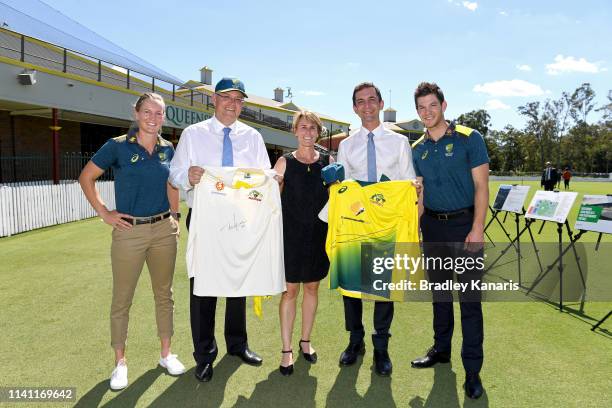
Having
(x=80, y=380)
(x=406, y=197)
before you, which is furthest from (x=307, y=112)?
(x=80, y=380)

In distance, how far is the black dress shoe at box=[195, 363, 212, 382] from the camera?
3365 millimetres

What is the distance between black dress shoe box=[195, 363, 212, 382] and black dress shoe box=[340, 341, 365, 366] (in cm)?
116

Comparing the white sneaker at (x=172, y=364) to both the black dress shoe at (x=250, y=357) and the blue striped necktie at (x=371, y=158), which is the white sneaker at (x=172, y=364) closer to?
the black dress shoe at (x=250, y=357)

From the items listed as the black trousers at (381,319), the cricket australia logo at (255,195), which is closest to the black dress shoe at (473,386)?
the black trousers at (381,319)

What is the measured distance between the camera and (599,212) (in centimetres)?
510

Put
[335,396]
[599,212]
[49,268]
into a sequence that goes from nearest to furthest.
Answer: [335,396], [599,212], [49,268]

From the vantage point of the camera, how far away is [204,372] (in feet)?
11.1

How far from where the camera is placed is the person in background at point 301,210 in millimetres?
3465

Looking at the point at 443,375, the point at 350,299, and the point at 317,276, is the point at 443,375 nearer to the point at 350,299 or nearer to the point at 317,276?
the point at 350,299

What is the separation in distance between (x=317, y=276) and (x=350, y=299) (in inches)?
16.8

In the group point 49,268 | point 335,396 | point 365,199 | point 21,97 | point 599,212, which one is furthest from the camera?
point 21,97

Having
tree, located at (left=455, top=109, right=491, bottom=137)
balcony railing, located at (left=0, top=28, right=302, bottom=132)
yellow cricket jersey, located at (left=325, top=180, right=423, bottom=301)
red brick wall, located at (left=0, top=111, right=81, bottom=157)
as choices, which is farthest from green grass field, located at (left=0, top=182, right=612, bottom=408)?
tree, located at (left=455, top=109, right=491, bottom=137)

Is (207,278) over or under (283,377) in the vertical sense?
over
